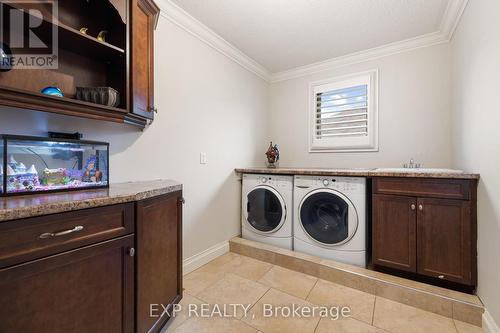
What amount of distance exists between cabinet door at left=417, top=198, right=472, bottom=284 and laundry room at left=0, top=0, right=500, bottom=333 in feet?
0.03

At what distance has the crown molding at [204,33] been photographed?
1.87 metres

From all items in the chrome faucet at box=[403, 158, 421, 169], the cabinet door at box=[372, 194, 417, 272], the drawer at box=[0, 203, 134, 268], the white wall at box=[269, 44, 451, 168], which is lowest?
the cabinet door at box=[372, 194, 417, 272]

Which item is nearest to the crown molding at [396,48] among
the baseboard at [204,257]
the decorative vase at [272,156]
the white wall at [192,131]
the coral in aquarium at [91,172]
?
the white wall at [192,131]

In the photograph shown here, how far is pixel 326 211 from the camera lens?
2141 mm

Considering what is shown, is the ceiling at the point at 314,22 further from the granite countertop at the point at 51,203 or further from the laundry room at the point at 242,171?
the granite countertop at the point at 51,203

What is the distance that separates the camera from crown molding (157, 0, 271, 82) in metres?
1.87

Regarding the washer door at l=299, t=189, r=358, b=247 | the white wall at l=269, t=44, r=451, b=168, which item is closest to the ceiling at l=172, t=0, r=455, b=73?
the white wall at l=269, t=44, r=451, b=168

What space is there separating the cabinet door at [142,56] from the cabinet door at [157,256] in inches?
25.7

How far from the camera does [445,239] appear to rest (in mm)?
1642

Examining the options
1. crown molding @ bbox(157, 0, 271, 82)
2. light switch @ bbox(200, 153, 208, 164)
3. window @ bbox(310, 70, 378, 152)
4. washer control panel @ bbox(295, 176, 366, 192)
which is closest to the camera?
crown molding @ bbox(157, 0, 271, 82)

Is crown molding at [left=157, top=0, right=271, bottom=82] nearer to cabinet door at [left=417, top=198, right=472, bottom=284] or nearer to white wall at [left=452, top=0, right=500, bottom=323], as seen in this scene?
white wall at [left=452, top=0, right=500, bottom=323]

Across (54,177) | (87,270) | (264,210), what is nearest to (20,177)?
(54,177)

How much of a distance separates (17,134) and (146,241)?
884mm

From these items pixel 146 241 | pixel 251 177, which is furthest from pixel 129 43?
pixel 251 177
